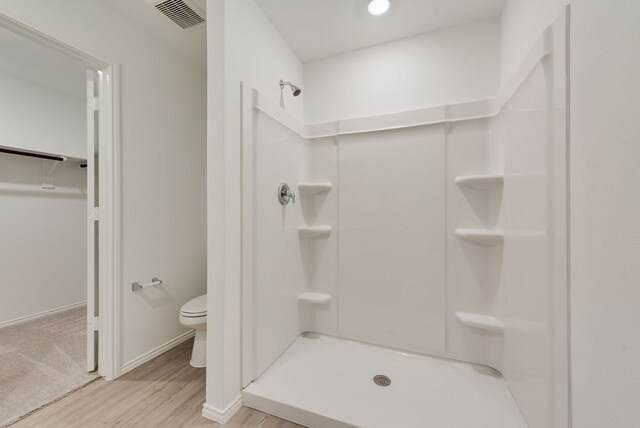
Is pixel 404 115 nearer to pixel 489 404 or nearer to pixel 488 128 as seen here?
pixel 488 128

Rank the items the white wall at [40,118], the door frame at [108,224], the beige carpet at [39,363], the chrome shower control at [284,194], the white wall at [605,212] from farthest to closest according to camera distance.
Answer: the white wall at [40,118] < the chrome shower control at [284,194] < the door frame at [108,224] < the beige carpet at [39,363] < the white wall at [605,212]

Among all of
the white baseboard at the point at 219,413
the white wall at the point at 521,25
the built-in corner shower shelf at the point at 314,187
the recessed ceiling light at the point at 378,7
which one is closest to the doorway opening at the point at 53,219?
the white baseboard at the point at 219,413

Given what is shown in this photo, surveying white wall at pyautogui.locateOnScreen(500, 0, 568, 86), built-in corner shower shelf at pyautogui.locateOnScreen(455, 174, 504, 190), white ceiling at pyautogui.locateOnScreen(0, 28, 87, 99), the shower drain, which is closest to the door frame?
white ceiling at pyautogui.locateOnScreen(0, 28, 87, 99)

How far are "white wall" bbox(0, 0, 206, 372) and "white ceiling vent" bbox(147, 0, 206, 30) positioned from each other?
1.20 feet

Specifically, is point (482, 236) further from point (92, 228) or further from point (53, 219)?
point (53, 219)

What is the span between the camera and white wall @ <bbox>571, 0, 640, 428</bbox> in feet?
2.08

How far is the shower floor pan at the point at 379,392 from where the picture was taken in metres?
1.29

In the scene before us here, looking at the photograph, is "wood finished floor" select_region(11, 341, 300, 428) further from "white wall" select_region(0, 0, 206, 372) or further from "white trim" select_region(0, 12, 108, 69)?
"white trim" select_region(0, 12, 108, 69)

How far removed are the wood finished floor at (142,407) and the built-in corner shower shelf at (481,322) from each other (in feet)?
3.96

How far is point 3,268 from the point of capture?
2543 millimetres

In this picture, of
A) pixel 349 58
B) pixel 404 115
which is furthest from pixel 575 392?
pixel 349 58

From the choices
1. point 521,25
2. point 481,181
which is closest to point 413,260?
point 481,181

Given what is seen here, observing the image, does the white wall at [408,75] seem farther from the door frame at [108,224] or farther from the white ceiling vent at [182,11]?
the door frame at [108,224]

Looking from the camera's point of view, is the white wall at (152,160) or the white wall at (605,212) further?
the white wall at (152,160)
